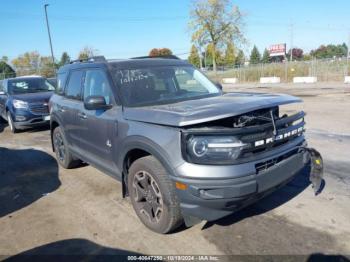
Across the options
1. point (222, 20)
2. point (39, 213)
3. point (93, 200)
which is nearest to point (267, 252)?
point (93, 200)

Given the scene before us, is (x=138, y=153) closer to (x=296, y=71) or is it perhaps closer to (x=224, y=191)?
(x=224, y=191)

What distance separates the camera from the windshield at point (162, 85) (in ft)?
13.4

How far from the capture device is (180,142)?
303cm

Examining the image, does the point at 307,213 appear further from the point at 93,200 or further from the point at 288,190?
the point at 93,200

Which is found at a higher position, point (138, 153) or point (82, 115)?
point (82, 115)

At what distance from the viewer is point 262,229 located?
353 centimetres

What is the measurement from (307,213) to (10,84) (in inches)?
419

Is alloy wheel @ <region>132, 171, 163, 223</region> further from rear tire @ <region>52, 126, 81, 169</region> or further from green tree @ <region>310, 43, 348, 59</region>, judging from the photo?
green tree @ <region>310, 43, 348, 59</region>

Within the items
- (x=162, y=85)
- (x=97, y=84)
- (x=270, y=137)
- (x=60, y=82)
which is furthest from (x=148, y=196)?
(x=60, y=82)

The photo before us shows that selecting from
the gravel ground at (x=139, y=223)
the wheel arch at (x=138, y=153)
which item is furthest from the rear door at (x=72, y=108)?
the wheel arch at (x=138, y=153)

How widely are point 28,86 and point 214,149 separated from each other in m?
10.1

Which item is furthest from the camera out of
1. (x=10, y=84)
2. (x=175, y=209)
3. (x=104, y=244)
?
(x=10, y=84)

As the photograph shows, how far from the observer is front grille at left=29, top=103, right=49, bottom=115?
32.8 ft

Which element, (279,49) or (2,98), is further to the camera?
(279,49)
